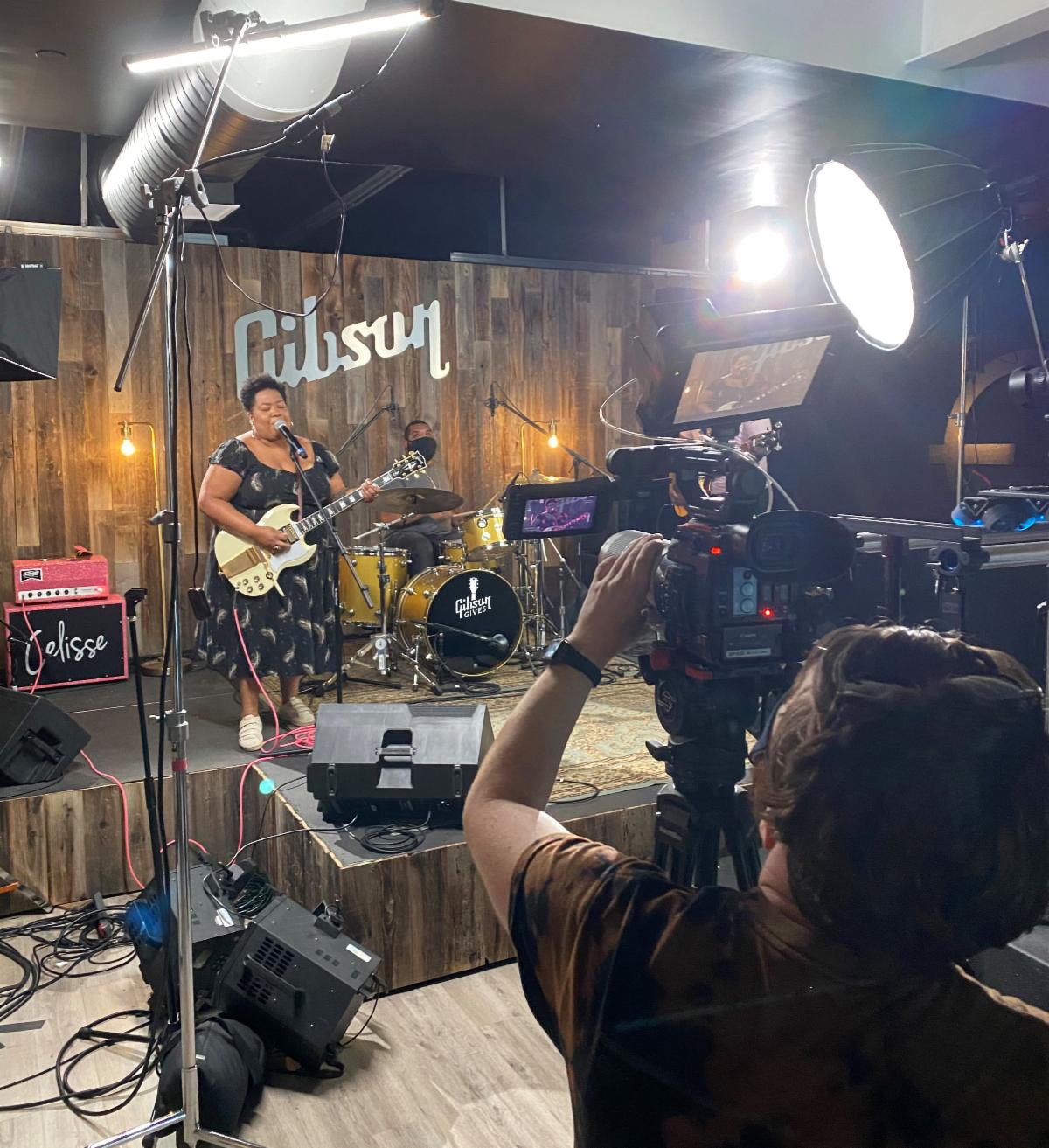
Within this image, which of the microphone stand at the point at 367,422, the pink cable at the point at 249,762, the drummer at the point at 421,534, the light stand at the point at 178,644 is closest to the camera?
the light stand at the point at 178,644

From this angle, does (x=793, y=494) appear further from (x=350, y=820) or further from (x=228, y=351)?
(x=228, y=351)

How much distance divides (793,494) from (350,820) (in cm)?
270

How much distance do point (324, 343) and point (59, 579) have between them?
2.14 metres

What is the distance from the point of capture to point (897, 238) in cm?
157

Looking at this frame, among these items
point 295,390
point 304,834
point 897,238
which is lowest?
point 304,834

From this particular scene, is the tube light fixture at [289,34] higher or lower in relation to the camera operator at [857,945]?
higher

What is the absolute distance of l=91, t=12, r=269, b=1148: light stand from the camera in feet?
6.26

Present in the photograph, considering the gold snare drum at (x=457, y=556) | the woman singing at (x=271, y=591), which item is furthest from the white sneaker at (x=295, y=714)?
the gold snare drum at (x=457, y=556)

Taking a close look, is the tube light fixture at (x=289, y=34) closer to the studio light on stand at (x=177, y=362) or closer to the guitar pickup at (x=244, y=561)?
the studio light on stand at (x=177, y=362)

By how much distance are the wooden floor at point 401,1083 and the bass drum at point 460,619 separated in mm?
2302

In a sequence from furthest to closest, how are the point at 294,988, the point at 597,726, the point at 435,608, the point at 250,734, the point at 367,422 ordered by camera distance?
the point at 367,422 → the point at 435,608 → the point at 597,726 → the point at 250,734 → the point at 294,988

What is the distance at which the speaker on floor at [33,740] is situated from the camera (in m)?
3.44

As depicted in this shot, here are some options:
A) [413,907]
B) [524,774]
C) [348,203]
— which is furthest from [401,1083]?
[348,203]

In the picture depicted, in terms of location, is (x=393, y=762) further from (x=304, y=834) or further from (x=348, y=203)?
(x=348, y=203)
